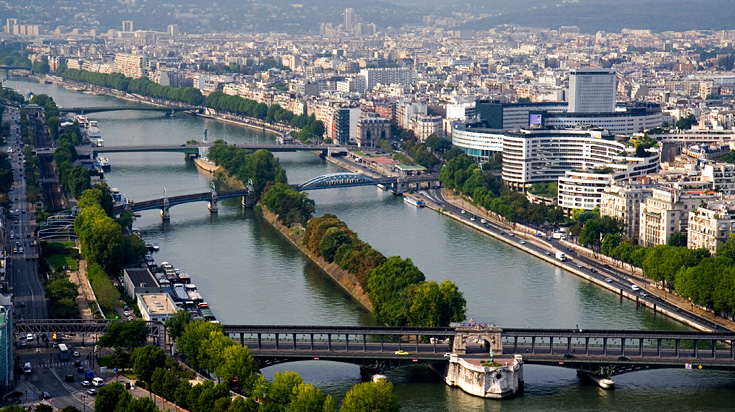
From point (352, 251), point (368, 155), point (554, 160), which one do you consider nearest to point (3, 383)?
point (352, 251)

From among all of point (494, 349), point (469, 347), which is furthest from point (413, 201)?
point (494, 349)

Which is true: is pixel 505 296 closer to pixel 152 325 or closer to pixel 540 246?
pixel 540 246

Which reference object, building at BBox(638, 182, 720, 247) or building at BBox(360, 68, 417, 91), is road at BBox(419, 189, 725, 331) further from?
building at BBox(360, 68, 417, 91)

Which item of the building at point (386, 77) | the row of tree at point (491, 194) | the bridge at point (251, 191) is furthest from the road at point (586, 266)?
the building at point (386, 77)

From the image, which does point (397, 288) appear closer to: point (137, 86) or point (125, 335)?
point (125, 335)

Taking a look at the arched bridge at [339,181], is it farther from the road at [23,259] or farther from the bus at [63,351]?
the bus at [63,351]

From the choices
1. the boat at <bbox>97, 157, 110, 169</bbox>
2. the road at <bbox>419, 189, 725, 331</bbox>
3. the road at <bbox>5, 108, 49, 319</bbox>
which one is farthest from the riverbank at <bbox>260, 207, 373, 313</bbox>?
the boat at <bbox>97, 157, 110, 169</bbox>
